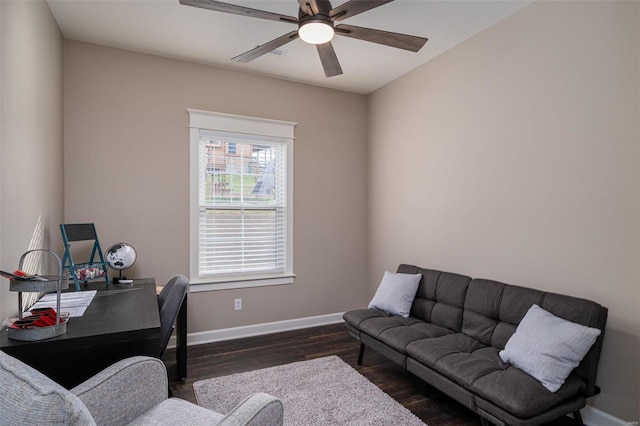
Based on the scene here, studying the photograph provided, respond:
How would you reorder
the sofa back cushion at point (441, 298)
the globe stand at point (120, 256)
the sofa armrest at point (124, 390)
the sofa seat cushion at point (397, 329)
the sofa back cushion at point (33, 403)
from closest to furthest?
the sofa back cushion at point (33, 403) → the sofa armrest at point (124, 390) → the sofa seat cushion at point (397, 329) → the sofa back cushion at point (441, 298) → the globe stand at point (120, 256)

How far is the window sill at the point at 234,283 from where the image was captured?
3.77 meters

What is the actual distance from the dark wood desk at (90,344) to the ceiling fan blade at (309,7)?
1.85 meters

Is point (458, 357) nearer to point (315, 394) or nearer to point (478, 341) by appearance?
point (478, 341)

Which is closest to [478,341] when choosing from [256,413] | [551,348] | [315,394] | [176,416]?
[551,348]

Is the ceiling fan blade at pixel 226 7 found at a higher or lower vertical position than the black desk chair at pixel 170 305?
A: higher

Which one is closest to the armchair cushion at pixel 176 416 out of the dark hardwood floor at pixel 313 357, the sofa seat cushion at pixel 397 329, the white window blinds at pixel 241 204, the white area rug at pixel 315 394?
the white area rug at pixel 315 394

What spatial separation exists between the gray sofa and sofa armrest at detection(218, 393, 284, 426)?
1.24m

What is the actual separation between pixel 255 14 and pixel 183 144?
1909mm

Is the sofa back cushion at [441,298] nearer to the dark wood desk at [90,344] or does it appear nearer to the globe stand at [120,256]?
the dark wood desk at [90,344]

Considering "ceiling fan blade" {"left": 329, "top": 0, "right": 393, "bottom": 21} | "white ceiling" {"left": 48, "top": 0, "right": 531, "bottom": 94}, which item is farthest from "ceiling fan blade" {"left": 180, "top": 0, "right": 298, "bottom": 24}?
"white ceiling" {"left": 48, "top": 0, "right": 531, "bottom": 94}

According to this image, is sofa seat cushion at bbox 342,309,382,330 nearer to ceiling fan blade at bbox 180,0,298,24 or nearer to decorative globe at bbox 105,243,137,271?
decorative globe at bbox 105,243,137,271

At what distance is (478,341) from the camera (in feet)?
8.87

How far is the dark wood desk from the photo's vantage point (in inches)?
61.2

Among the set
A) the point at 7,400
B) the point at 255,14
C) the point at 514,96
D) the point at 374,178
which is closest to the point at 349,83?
the point at 374,178
